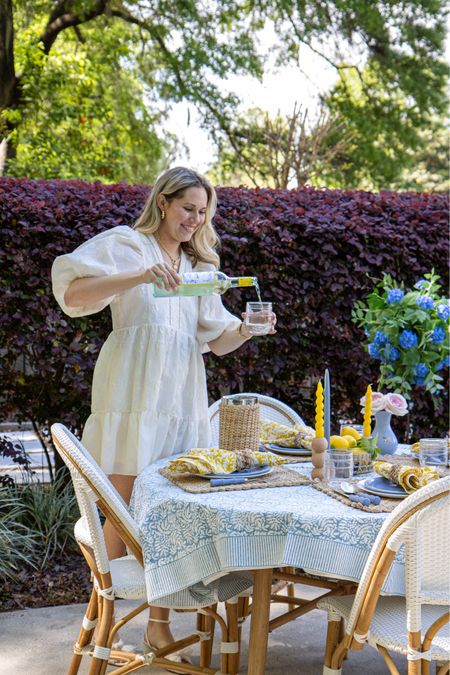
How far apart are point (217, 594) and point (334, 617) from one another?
1.28ft

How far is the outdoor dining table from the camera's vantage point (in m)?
2.12

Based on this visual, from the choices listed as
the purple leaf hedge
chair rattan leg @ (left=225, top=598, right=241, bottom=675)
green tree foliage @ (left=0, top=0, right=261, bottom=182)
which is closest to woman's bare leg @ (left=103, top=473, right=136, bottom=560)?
chair rattan leg @ (left=225, top=598, right=241, bottom=675)

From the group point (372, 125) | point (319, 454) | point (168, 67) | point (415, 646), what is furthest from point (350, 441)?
point (372, 125)

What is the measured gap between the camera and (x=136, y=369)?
300 centimetres

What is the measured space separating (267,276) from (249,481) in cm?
238

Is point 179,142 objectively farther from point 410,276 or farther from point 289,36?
point 410,276

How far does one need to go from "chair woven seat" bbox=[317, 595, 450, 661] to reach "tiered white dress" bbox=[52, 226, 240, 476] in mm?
903

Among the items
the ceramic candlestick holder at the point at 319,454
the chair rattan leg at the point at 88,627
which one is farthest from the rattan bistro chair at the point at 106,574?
the ceramic candlestick holder at the point at 319,454

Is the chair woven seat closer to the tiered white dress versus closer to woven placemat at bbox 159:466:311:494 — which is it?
woven placemat at bbox 159:466:311:494

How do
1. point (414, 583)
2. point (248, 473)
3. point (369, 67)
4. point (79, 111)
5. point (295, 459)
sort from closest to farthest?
point (414, 583) → point (248, 473) → point (295, 459) → point (79, 111) → point (369, 67)

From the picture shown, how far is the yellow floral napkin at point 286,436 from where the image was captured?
305cm

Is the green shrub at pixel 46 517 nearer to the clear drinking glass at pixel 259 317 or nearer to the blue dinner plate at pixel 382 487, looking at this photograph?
the clear drinking glass at pixel 259 317

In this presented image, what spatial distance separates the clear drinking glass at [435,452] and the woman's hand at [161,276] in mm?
971

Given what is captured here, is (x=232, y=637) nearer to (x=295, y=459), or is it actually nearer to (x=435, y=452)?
(x=295, y=459)
